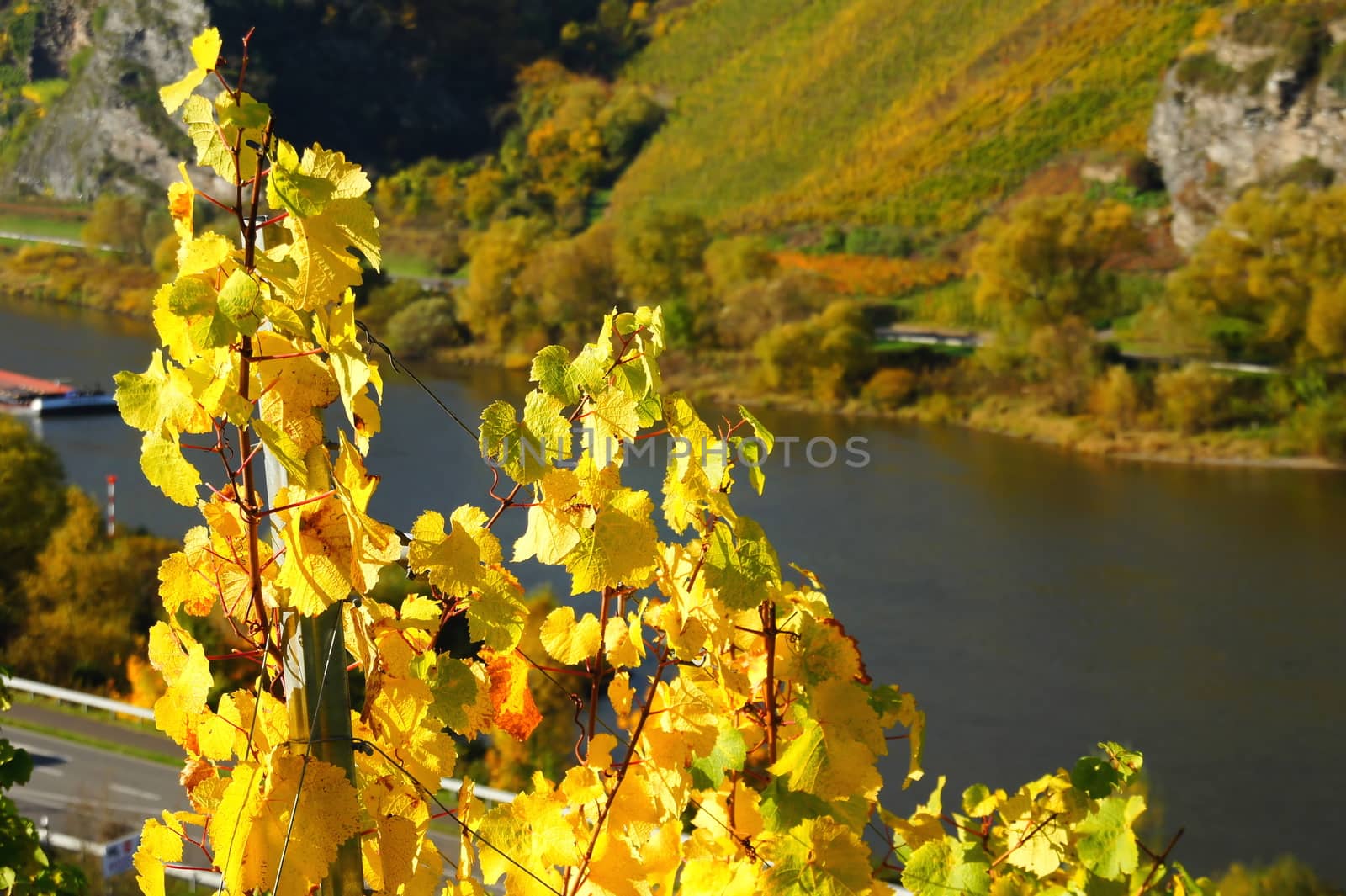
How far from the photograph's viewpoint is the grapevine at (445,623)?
51 cm

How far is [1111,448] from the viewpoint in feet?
27.7

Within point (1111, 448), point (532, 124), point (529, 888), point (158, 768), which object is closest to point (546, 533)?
point (529, 888)

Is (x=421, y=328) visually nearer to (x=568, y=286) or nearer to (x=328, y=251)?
(x=568, y=286)

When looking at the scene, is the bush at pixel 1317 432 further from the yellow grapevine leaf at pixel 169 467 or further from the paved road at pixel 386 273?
the yellow grapevine leaf at pixel 169 467

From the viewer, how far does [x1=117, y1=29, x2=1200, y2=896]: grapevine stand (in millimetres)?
512

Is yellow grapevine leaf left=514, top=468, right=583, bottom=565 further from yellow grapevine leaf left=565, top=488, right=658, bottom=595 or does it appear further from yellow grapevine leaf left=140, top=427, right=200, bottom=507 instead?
yellow grapevine leaf left=140, top=427, right=200, bottom=507

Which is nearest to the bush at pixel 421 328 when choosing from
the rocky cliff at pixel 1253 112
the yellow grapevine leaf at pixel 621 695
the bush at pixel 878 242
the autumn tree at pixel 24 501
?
the bush at pixel 878 242

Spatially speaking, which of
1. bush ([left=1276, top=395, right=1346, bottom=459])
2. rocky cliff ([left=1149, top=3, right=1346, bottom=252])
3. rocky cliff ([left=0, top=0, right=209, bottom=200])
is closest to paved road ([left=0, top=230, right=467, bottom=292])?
rocky cliff ([left=0, top=0, right=209, bottom=200])

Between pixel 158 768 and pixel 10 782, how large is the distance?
10.5ft

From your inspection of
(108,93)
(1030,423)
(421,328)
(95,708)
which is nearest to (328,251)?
(95,708)

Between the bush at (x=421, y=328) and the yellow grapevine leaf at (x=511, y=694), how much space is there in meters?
10.2

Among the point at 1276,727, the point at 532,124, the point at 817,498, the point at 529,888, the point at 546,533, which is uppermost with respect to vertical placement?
→ the point at 532,124

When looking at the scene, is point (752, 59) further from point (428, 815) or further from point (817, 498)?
point (428, 815)

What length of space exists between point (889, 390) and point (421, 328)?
3571mm
